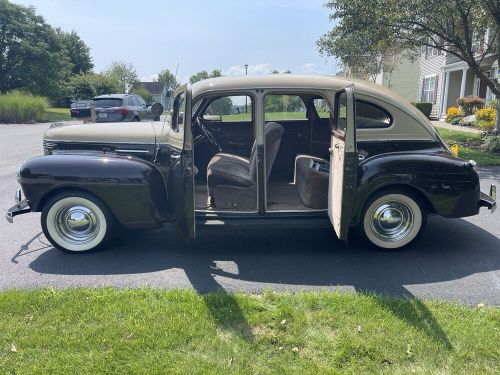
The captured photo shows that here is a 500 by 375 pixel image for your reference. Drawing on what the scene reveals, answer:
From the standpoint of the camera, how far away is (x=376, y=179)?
15.0 ft

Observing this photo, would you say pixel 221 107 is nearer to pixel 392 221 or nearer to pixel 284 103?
pixel 284 103

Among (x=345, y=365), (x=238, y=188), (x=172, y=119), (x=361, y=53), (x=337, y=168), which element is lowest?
(x=345, y=365)

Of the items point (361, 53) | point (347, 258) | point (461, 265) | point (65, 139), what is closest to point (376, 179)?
point (347, 258)

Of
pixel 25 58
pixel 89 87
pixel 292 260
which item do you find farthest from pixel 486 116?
pixel 25 58

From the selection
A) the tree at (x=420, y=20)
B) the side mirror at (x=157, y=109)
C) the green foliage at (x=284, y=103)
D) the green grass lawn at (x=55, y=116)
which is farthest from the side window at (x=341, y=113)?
the green grass lawn at (x=55, y=116)

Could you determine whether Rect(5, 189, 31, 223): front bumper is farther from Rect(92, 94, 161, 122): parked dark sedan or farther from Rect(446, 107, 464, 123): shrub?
Rect(446, 107, 464, 123): shrub

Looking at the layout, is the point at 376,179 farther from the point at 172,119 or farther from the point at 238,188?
the point at 172,119

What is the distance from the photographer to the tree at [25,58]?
130 feet

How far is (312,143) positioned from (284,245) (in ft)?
5.14

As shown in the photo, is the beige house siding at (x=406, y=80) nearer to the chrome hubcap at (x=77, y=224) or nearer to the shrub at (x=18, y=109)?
the shrub at (x=18, y=109)

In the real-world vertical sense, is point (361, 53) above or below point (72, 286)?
above

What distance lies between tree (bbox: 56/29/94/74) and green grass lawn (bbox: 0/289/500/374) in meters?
60.4

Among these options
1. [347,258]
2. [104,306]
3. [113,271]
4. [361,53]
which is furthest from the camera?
[361,53]

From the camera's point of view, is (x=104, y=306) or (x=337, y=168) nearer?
(x=104, y=306)
